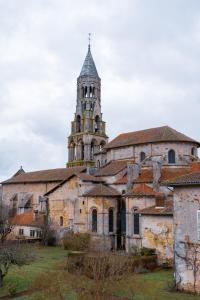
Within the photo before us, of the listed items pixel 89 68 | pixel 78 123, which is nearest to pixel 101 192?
pixel 78 123

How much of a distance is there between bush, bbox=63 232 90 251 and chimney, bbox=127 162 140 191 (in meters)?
7.50

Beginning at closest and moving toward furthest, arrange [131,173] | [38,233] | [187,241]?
[187,241] → [131,173] → [38,233]

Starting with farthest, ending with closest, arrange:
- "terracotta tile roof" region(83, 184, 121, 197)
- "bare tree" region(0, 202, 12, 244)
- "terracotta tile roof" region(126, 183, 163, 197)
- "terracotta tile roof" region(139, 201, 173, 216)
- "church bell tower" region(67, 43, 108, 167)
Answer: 1. "church bell tower" region(67, 43, 108, 167)
2. "bare tree" region(0, 202, 12, 244)
3. "terracotta tile roof" region(83, 184, 121, 197)
4. "terracotta tile roof" region(126, 183, 163, 197)
5. "terracotta tile roof" region(139, 201, 173, 216)

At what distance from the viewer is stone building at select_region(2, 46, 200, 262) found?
36219 millimetres

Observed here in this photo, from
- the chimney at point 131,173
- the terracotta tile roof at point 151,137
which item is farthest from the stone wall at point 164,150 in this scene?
the chimney at point 131,173

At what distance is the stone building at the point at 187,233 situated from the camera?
→ 2229cm

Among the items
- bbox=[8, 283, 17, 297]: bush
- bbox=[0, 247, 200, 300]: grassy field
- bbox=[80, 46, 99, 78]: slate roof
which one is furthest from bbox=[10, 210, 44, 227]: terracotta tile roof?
bbox=[80, 46, 99, 78]: slate roof

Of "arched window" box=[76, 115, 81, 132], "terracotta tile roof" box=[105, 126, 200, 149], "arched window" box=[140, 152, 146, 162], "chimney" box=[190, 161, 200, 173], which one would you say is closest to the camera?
"chimney" box=[190, 161, 200, 173]

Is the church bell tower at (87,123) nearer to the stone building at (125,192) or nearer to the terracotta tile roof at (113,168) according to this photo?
the stone building at (125,192)

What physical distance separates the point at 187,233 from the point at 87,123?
48369mm

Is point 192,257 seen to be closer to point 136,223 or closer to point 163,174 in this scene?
point 136,223

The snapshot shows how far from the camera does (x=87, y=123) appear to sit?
69.6 m

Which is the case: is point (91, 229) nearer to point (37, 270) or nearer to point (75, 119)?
point (37, 270)

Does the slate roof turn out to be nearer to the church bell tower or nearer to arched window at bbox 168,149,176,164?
the church bell tower
